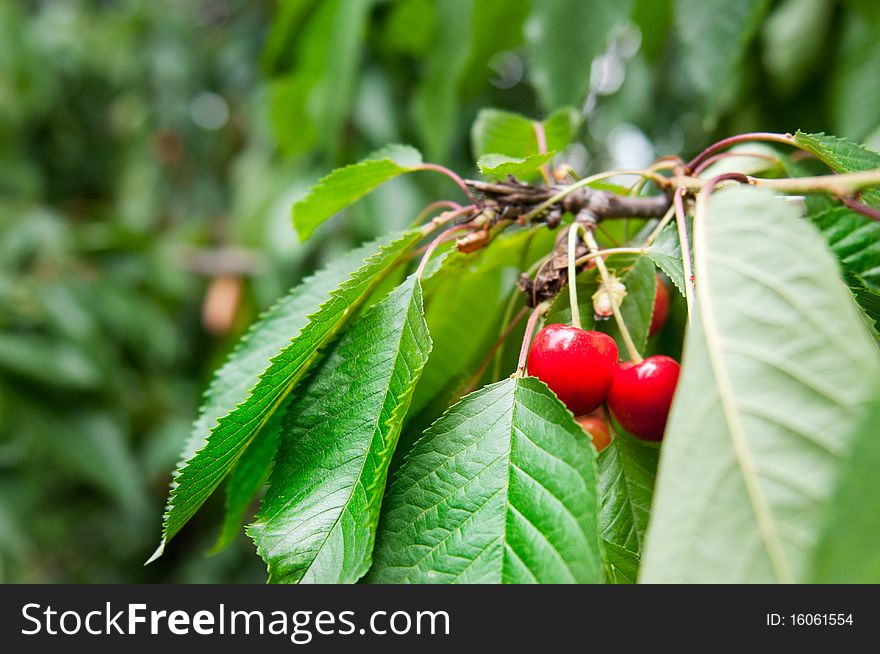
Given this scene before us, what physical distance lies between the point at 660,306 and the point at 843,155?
0.54ft

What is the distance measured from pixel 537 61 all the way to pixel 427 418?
460 millimetres

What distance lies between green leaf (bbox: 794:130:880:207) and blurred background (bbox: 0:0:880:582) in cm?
24

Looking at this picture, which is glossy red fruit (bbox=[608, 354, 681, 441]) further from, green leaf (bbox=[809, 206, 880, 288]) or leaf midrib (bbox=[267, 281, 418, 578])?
green leaf (bbox=[809, 206, 880, 288])

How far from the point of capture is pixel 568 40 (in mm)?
769

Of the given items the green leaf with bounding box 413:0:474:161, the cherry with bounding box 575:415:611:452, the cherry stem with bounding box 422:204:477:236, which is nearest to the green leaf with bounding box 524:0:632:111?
the green leaf with bounding box 413:0:474:161

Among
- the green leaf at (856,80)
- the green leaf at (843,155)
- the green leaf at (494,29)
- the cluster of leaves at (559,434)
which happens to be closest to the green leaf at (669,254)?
the cluster of leaves at (559,434)

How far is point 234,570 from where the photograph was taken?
7.09 ft

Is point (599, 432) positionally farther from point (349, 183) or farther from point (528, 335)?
point (349, 183)

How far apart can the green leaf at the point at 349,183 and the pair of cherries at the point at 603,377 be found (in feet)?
0.77

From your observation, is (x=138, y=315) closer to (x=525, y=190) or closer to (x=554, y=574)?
(x=525, y=190)

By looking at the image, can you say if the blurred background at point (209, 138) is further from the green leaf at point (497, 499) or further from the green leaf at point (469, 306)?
the green leaf at point (497, 499)

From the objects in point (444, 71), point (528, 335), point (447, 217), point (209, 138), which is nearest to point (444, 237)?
point (447, 217)

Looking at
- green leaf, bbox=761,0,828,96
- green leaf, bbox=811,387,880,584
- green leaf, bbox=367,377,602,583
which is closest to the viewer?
green leaf, bbox=811,387,880,584

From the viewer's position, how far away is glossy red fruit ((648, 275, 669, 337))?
0.56m
